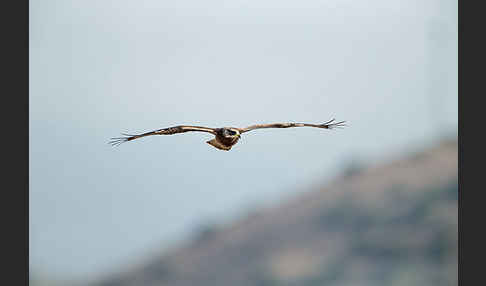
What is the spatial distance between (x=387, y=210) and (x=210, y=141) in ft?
31.4

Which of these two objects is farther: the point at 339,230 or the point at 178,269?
the point at 339,230

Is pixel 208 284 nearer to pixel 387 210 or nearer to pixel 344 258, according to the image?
pixel 344 258

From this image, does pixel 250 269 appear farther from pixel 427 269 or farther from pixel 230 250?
pixel 427 269

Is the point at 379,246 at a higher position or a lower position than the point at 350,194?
lower

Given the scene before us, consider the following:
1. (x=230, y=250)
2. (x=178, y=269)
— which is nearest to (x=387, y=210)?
(x=230, y=250)

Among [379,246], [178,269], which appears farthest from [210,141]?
[379,246]

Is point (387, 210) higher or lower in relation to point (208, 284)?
higher

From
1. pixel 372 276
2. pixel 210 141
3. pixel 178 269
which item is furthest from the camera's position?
pixel 372 276

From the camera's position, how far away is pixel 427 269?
1628 centimetres

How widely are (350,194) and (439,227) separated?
2.20 metres

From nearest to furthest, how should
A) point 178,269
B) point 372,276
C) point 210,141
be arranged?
point 210,141 → point 178,269 → point 372,276

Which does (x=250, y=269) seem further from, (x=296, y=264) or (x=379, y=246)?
(x=379, y=246)

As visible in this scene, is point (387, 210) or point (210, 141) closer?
point (210, 141)

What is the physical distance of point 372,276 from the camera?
16.7m
